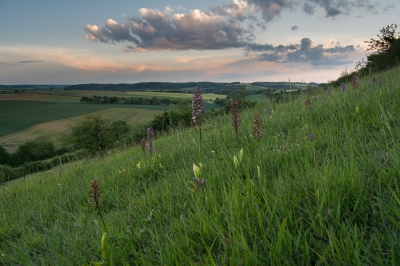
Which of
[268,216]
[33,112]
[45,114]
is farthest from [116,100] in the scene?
[268,216]

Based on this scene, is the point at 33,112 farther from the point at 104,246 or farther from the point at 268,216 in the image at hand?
the point at 268,216

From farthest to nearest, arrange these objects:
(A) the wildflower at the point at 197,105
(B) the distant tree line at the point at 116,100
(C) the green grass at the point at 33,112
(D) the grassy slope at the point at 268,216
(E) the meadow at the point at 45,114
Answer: (B) the distant tree line at the point at 116,100 < (C) the green grass at the point at 33,112 < (E) the meadow at the point at 45,114 < (A) the wildflower at the point at 197,105 < (D) the grassy slope at the point at 268,216

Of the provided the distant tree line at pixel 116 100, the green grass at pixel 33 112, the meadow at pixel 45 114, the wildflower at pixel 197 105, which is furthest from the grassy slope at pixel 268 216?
the distant tree line at pixel 116 100

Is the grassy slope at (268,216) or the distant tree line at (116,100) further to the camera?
the distant tree line at (116,100)

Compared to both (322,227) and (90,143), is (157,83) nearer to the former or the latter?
(90,143)

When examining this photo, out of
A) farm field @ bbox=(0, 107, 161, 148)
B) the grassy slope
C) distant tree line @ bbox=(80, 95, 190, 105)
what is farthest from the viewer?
distant tree line @ bbox=(80, 95, 190, 105)

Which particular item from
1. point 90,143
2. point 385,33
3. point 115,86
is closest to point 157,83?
point 115,86

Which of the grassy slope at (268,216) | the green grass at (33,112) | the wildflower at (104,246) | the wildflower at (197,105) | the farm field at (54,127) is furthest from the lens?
the green grass at (33,112)

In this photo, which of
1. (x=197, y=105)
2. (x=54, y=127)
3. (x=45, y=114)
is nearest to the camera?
(x=197, y=105)

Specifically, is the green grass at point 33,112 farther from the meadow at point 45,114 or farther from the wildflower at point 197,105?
the wildflower at point 197,105

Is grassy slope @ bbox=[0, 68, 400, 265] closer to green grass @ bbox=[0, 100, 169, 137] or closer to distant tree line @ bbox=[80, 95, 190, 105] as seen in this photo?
green grass @ bbox=[0, 100, 169, 137]

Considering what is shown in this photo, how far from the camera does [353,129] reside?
11.5 feet

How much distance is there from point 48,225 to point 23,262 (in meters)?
1.15

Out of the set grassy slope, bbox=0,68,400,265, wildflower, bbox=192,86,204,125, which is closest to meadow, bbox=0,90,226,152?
grassy slope, bbox=0,68,400,265
